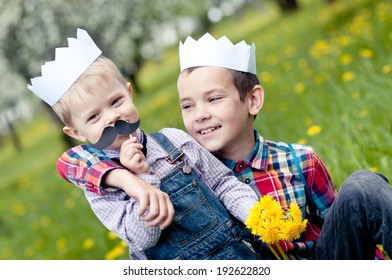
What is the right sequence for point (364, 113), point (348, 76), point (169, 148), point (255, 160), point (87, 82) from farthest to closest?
point (348, 76) < point (364, 113) < point (255, 160) < point (169, 148) < point (87, 82)

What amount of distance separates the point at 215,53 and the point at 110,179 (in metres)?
0.48

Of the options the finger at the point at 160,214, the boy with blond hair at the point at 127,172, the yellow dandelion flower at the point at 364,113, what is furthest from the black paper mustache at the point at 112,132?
the yellow dandelion flower at the point at 364,113

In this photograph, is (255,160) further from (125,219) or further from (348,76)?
(348,76)

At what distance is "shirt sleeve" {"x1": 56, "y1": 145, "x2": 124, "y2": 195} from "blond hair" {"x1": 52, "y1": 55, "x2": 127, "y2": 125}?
98 millimetres

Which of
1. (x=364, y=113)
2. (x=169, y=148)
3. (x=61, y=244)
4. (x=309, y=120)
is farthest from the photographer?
(x=61, y=244)

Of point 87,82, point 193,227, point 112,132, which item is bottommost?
point 193,227

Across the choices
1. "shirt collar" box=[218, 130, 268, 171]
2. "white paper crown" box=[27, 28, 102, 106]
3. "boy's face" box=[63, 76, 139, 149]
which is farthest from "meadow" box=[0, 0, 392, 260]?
"white paper crown" box=[27, 28, 102, 106]

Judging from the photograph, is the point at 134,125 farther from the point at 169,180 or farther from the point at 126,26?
the point at 126,26

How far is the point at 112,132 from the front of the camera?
1496 millimetres

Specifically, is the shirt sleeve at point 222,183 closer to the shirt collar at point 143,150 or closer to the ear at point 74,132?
the shirt collar at point 143,150

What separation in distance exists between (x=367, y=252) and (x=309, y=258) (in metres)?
0.22

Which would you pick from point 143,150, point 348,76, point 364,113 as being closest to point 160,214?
point 143,150

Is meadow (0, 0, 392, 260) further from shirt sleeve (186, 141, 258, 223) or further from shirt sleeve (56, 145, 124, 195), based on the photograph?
shirt sleeve (56, 145, 124, 195)
